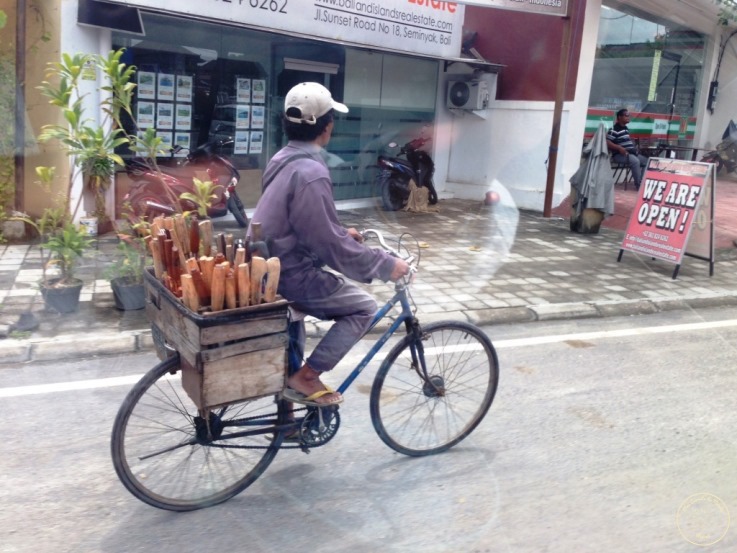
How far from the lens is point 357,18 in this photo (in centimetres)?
1102

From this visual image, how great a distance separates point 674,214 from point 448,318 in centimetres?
366

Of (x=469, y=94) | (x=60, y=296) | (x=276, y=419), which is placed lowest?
(x=60, y=296)

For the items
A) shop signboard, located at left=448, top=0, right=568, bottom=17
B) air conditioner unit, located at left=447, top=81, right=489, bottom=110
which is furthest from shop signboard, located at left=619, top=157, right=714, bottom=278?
air conditioner unit, located at left=447, top=81, right=489, bottom=110

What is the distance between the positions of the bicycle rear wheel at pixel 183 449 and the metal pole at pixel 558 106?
30.5ft

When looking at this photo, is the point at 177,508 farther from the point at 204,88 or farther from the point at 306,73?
the point at 306,73

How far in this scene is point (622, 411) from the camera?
4750 millimetres

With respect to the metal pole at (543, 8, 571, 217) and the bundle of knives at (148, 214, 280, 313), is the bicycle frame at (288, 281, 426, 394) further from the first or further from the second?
the metal pole at (543, 8, 571, 217)

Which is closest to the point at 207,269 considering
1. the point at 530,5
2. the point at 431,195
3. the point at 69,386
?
the point at 69,386

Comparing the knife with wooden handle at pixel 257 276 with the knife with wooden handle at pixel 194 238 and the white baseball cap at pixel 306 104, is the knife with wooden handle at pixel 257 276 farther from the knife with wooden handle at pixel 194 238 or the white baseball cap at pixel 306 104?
the white baseball cap at pixel 306 104

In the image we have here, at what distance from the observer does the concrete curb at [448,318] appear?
208 inches

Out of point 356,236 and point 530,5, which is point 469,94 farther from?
point 356,236

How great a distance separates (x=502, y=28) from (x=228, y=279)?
11.4m

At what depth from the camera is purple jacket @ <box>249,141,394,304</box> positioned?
10.9ft

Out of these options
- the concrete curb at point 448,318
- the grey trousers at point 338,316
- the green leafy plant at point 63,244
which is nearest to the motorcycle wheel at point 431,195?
the concrete curb at point 448,318
